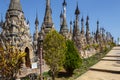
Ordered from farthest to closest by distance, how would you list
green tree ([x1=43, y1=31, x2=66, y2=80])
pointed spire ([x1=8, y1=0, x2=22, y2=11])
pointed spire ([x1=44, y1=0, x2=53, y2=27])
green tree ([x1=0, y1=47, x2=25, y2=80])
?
1. pointed spire ([x1=44, y1=0, x2=53, y2=27])
2. pointed spire ([x1=8, y1=0, x2=22, y2=11])
3. green tree ([x1=43, y1=31, x2=66, y2=80])
4. green tree ([x1=0, y1=47, x2=25, y2=80])

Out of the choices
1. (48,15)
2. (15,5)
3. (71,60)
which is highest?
(15,5)

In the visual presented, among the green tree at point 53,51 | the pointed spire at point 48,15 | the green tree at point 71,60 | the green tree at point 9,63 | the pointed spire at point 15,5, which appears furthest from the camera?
the pointed spire at point 48,15

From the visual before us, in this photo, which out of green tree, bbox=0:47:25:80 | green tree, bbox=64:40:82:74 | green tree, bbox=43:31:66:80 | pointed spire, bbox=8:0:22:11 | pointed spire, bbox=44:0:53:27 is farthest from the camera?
pointed spire, bbox=44:0:53:27

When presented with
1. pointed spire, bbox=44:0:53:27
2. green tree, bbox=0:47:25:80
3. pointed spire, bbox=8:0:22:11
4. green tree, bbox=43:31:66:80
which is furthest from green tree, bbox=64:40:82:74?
pointed spire, bbox=8:0:22:11

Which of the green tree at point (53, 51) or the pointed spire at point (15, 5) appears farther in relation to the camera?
the pointed spire at point (15, 5)

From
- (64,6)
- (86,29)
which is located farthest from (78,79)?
(86,29)

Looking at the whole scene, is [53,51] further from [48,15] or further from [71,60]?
[48,15]

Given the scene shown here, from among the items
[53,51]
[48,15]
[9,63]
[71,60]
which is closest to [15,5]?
[48,15]

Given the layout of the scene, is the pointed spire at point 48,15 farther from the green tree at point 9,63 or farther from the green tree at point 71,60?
the green tree at point 9,63

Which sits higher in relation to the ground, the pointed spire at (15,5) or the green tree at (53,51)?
the pointed spire at (15,5)

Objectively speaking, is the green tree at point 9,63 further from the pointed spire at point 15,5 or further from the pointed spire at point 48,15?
the pointed spire at point 48,15

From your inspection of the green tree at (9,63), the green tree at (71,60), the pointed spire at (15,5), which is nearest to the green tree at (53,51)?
the green tree at (9,63)

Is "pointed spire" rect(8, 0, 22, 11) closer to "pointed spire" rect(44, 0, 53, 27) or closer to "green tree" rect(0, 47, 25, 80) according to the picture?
"pointed spire" rect(44, 0, 53, 27)

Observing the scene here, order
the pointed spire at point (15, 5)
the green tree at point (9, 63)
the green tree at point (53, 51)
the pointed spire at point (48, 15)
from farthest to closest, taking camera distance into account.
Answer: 1. the pointed spire at point (48, 15)
2. the pointed spire at point (15, 5)
3. the green tree at point (53, 51)
4. the green tree at point (9, 63)
